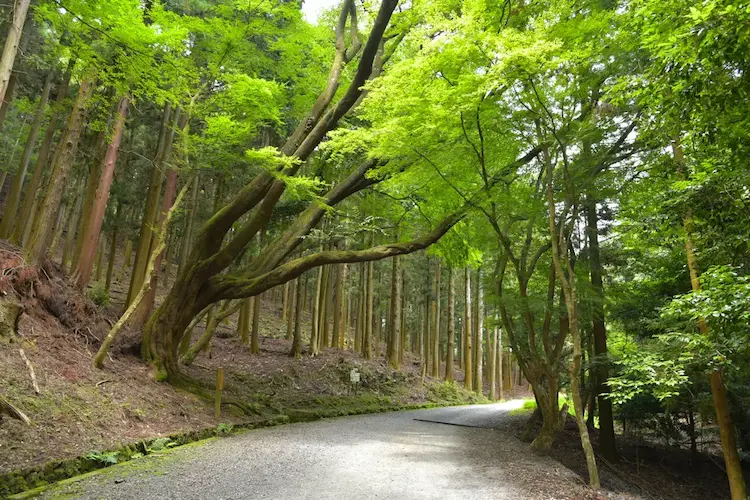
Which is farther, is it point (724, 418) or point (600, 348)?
point (600, 348)

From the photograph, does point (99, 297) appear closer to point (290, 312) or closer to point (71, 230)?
point (71, 230)

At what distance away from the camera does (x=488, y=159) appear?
8.49 m

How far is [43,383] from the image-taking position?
5.73 meters

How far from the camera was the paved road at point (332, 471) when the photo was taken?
4199 millimetres

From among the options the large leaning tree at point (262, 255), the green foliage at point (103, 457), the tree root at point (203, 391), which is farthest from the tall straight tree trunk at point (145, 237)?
the green foliage at point (103, 457)

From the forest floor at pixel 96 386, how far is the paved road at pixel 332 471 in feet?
2.34

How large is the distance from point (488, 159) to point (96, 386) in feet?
26.1

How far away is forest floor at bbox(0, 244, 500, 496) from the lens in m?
4.98

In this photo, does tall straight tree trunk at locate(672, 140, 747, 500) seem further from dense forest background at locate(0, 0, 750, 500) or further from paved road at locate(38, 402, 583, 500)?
paved road at locate(38, 402, 583, 500)

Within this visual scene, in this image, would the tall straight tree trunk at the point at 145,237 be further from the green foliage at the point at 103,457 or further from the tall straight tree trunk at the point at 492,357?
the tall straight tree trunk at the point at 492,357

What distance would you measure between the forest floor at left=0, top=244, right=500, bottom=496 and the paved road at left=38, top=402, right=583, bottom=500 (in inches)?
28.1

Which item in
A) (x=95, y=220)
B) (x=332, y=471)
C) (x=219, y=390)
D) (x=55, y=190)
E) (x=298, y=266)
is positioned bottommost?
(x=332, y=471)

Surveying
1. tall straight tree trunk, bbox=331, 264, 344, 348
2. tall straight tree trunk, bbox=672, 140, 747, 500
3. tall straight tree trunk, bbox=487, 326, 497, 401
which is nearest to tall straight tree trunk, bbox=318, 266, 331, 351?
tall straight tree trunk, bbox=331, 264, 344, 348

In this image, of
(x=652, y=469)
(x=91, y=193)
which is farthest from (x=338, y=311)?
(x=652, y=469)
